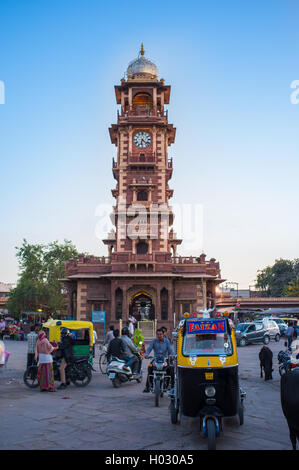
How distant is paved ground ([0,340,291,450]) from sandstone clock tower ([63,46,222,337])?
818 inches

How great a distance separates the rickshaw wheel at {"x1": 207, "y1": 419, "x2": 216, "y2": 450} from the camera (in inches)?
243

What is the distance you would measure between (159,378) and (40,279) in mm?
47890

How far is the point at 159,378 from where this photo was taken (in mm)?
9961

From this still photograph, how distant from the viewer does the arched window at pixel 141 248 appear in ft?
124

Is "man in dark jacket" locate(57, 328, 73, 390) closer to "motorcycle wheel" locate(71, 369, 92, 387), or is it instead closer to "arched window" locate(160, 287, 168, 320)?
"motorcycle wheel" locate(71, 369, 92, 387)

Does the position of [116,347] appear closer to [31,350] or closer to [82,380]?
[82,380]

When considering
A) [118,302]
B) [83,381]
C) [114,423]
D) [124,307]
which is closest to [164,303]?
[124,307]

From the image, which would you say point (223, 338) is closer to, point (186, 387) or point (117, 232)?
point (186, 387)

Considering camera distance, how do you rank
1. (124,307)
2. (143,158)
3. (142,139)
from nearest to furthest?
(124,307)
(143,158)
(142,139)

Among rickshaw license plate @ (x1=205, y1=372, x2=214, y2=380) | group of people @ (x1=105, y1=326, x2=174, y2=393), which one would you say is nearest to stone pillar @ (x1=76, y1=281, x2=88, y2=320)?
group of people @ (x1=105, y1=326, x2=174, y2=393)

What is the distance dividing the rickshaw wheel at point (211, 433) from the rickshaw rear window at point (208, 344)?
1213mm

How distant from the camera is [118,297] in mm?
35219

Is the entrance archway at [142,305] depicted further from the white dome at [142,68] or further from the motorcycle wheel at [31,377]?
the motorcycle wheel at [31,377]

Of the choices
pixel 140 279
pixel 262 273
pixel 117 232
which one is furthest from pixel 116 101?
pixel 262 273
